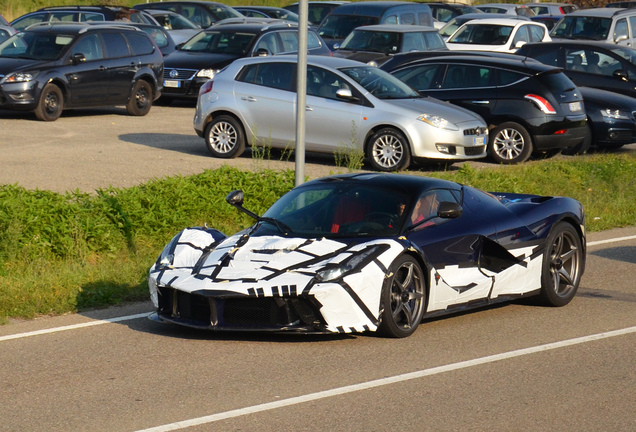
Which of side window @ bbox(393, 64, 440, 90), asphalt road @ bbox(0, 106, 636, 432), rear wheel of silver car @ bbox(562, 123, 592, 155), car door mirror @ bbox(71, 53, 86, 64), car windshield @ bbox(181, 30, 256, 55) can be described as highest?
car windshield @ bbox(181, 30, 256, 55)

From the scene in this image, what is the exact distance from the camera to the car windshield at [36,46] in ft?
72.3

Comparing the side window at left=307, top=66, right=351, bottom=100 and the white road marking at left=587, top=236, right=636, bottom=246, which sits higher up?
the side window at left=307, top=66, right=351, bottom=100

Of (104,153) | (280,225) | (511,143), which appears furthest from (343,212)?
(511,143)

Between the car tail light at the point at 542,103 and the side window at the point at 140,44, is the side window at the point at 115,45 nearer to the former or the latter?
the side window at the point at 140,44

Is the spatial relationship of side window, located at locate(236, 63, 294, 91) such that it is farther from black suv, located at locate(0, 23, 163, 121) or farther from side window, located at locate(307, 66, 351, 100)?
black suv, located at locate(0, 23, 163, 121)

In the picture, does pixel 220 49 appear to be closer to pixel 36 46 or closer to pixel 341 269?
pixel 36 46

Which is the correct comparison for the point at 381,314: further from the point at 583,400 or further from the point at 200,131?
the point at 200,131

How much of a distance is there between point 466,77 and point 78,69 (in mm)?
8223

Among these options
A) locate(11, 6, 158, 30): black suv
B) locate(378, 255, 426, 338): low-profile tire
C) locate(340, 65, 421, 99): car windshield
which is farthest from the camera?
locate(11, 6, 158, 30): black suv

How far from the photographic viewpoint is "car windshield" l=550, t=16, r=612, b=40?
27953 mm

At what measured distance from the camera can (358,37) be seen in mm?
26531

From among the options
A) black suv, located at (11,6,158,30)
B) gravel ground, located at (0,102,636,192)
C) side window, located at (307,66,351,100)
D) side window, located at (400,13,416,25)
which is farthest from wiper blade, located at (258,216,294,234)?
side window, located at (400,13,416,25)

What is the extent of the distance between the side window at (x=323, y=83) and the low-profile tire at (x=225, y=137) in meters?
1.43

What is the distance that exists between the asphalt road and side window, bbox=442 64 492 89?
9181mm
